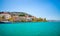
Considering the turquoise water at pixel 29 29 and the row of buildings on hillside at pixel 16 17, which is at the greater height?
the row of buildings on hillside at pixel 16 17

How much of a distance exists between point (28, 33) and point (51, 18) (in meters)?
0.41

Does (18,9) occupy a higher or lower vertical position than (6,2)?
lower

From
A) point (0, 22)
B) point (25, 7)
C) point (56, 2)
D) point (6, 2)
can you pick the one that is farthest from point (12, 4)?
point (56, 2)

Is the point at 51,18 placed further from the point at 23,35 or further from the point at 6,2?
the point at 6,2

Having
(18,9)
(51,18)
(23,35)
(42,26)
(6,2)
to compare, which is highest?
(6,2)

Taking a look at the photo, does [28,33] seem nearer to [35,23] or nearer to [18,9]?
[35,23]

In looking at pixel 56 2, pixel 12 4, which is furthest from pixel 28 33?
pixel 56 2

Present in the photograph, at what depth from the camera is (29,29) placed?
173cm

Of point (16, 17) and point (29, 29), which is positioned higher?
point (16, 17)

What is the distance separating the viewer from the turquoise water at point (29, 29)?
172 centimetres

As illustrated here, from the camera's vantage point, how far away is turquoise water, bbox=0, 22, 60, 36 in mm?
1717

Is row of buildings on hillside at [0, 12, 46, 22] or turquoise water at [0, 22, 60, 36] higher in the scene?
row of buildings on hillside at [0, 12, 46, 22]

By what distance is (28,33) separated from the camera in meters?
1.72

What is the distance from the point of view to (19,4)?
176 cm
